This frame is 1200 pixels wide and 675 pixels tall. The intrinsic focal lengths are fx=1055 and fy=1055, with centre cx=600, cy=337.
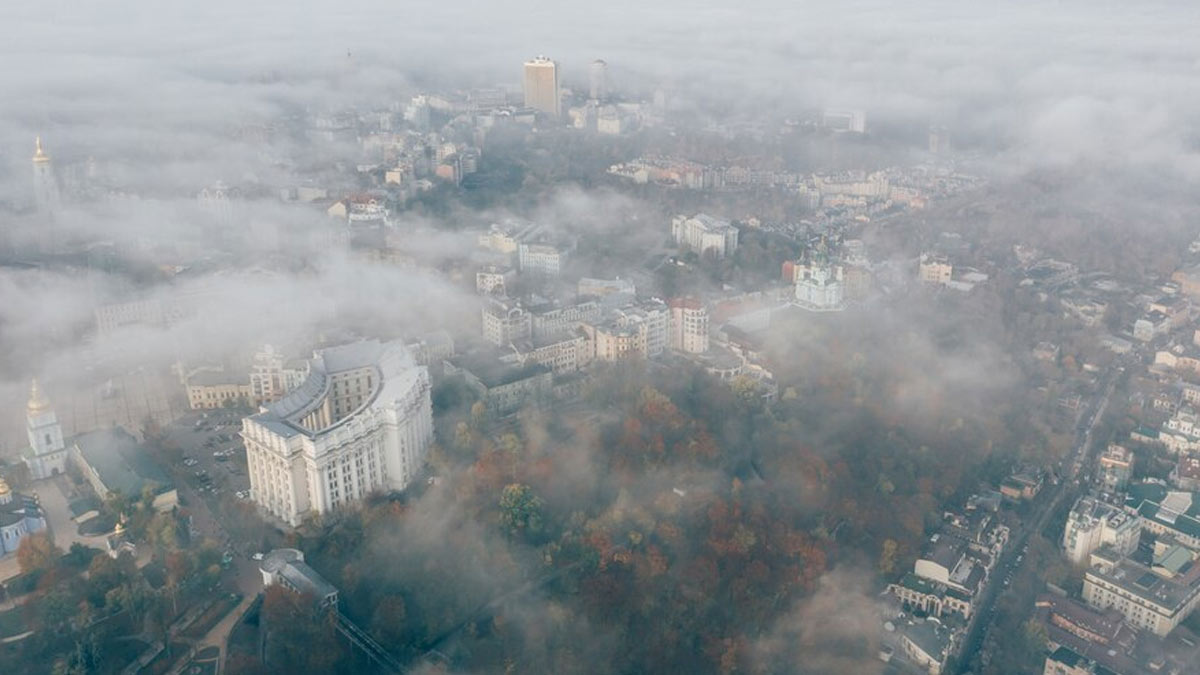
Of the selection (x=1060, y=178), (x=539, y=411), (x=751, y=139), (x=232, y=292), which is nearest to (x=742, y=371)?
(x=539, y=411)

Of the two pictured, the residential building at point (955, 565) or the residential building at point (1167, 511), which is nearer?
the residential building at point (955, 565)

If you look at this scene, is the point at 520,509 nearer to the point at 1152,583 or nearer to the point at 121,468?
the point at 121,468

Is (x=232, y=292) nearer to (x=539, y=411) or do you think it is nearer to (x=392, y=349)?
(x=392, y=349)

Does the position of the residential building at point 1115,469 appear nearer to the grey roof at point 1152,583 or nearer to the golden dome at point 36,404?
the grey roof at point 1152,583

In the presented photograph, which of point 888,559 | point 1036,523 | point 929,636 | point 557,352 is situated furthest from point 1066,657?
point 557,352

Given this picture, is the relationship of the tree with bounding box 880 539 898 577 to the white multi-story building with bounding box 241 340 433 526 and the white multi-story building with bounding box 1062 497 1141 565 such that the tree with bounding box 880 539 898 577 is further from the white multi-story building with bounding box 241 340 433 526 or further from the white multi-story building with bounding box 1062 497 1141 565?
the white multi-story building with bounding box 241 340 433 526

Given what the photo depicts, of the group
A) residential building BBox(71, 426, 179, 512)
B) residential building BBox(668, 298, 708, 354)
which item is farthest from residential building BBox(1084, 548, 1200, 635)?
residential building BBox(71, 426, 179, 512)

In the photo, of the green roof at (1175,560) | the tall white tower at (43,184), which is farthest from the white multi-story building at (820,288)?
the tall white tower at (43,184)
